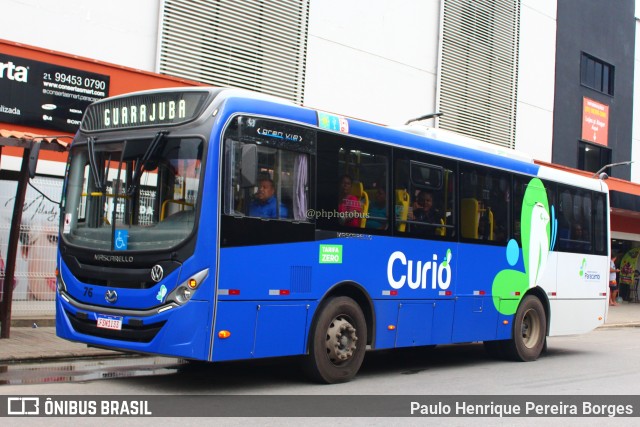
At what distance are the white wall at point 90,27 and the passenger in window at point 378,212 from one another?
9.14m

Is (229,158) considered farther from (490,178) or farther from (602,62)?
(602,62)

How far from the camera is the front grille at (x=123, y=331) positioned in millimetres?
8023

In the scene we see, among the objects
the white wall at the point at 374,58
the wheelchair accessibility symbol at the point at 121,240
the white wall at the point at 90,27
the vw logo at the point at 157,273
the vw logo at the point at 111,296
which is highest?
the white wall at the point at 374,58

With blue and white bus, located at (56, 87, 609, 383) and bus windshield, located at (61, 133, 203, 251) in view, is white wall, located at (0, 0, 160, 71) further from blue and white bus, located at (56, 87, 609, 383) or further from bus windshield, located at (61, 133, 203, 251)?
bus windshield, located at (61, 133, 203, 251)

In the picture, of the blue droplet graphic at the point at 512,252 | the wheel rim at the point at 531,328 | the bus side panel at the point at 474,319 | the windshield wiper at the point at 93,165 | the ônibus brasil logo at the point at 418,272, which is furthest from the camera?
the wheel rim at the point at 531,328

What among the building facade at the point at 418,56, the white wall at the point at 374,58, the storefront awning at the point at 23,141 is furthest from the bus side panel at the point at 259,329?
the white wall at the point at 374,58

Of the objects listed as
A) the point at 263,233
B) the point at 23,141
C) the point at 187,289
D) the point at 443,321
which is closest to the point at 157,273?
the point at 187,289

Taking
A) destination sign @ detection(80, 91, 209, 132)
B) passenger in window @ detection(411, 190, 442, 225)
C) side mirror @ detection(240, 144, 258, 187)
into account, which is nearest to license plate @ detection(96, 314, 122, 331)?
side mirror @ detection(240, 144, 258, 187)

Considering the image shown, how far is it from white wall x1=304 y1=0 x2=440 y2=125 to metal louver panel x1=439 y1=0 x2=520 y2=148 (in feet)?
2.68

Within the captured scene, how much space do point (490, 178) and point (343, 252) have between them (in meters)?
3.74

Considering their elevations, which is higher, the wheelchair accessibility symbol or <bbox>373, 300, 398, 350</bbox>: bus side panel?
the wheelchair accessibility symbol

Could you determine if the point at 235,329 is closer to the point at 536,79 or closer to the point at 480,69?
the point at 480,69

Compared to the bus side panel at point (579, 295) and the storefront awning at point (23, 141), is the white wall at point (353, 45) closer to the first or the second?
the storefront awning at point (23, 141)

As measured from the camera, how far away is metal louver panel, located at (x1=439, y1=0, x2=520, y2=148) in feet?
86.5
